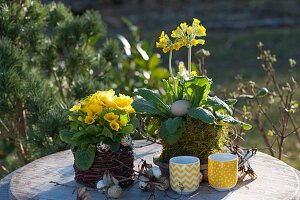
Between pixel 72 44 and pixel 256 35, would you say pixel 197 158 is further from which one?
pixel 256 35

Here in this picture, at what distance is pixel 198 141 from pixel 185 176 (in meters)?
0.16

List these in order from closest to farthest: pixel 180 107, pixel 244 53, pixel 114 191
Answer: pixel 114 191
pixel 180 107
pixel 244 53

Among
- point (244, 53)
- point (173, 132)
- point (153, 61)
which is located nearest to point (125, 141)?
point (173, 132)

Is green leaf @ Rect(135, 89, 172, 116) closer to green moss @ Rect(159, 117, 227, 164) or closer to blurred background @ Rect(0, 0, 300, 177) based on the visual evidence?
green moss @ Rect(159, 117, 227, 164)

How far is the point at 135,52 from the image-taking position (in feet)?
10.4

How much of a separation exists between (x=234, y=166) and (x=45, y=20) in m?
1.91

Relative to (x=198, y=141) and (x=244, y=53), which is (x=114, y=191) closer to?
(x=198, y=141)

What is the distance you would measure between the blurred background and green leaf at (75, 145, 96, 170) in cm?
55

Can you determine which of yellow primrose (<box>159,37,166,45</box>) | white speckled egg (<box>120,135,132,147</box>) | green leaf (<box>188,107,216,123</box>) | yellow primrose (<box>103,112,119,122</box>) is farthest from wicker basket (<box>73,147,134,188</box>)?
yellow primrose (<box>159,37,166,45</box>)

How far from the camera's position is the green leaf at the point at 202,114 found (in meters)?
1.29

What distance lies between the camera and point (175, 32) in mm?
1384

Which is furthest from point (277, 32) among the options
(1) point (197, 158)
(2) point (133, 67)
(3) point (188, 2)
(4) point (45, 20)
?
(1) point (197, 158)

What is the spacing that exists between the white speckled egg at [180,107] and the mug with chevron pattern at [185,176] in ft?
0.54

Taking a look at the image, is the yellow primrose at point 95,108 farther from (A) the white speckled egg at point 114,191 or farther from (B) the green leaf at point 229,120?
(B) the green leaf at point 229,120
